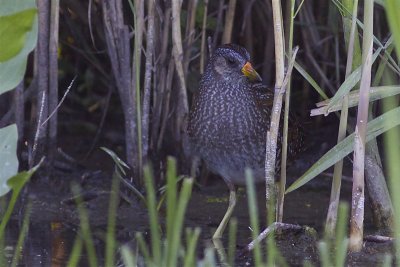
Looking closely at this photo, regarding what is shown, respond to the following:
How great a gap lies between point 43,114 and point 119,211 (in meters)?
0.62

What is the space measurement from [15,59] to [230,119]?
6.94ft

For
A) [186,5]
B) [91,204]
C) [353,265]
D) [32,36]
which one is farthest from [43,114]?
[32,36]

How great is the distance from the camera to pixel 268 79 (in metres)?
5.84

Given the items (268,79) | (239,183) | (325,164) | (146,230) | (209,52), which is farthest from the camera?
(268,79)

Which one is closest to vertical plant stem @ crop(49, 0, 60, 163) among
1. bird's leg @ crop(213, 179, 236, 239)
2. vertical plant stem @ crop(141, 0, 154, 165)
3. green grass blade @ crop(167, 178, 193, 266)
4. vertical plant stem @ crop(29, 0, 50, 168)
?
vertical plant stem @ crop(29, 0, 50, 168)

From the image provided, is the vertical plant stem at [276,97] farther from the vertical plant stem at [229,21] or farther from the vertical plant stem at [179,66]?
the vertical plant stem at [229,21]

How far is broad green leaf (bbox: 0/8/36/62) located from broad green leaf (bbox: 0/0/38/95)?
1cm

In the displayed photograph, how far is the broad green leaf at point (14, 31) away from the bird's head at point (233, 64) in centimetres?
221

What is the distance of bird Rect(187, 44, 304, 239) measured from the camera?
4.65m

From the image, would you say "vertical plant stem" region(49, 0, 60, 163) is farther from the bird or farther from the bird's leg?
the bird's leg

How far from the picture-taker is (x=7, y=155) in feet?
8.76

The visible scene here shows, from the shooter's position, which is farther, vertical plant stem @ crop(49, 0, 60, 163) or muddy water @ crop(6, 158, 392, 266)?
vertical plant stem @ crop(49, 0, 60, 163)

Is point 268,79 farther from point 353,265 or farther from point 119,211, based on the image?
point 353,265

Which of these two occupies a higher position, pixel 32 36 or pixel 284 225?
pixel 32 36
